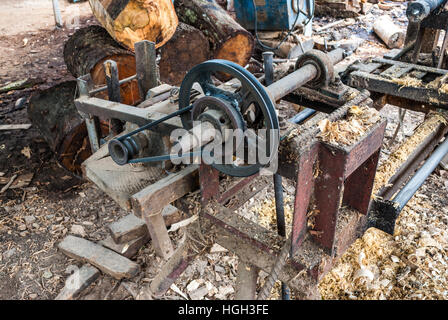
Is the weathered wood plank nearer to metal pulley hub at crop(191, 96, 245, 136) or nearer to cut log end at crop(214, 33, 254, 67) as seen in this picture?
cut log end at crop(214, 33, 254, 67)

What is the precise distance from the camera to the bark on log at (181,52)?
5082 mm

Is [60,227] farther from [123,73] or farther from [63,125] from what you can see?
[123,73]

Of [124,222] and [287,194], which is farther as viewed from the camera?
[287,194]

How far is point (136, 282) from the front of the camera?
3.20 meters

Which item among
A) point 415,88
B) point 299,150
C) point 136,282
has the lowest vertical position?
point 136,282

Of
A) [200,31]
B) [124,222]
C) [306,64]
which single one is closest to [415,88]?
[306,64]

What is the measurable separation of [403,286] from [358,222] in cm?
109

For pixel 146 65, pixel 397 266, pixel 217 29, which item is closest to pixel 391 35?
pixel 217 29

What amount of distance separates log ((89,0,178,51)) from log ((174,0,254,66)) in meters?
0.83

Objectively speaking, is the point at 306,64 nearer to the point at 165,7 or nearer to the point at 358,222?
the point at 358,222

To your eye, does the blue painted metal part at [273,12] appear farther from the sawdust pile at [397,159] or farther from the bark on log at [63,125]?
the sawdust pile at [397,159]

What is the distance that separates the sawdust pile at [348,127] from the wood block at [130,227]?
2.09 m

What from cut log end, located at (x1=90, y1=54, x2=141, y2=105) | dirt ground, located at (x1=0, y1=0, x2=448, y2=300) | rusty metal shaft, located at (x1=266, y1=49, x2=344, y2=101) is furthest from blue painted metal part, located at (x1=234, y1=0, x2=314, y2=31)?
rusty metal shaft, located at (x1=266, y1=49, x2=344, y2=101)
